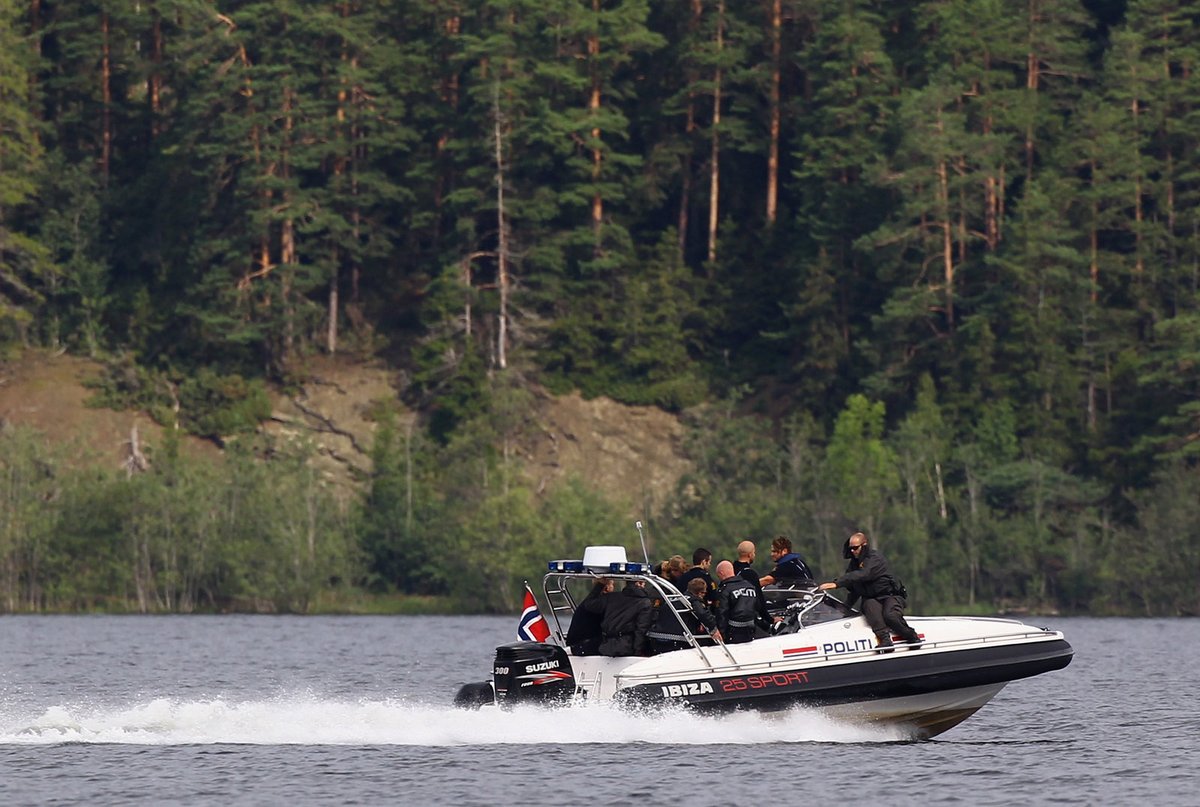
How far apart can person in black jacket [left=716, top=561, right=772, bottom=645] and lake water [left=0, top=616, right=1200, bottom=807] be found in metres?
1.03

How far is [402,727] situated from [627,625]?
344 cm

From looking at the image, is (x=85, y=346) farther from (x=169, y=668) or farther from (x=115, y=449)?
(x=169, y=668)

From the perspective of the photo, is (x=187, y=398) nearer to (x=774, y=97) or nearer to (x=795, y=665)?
(x=774, y=97)

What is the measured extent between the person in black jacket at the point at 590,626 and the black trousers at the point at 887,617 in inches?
124

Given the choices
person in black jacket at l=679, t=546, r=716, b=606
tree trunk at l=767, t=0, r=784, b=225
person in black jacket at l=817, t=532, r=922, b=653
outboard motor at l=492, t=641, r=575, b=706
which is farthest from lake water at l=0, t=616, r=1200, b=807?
tree trunk at l=767, t=0, r=784, b=225

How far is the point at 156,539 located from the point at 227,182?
767 inches

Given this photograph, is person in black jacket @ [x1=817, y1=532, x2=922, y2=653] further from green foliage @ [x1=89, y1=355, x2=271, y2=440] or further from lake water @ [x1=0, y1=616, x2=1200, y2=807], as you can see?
green foliage @ [x1=89, y1=355, x2=271, y2=440]

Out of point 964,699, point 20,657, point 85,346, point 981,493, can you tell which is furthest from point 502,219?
point 964,699

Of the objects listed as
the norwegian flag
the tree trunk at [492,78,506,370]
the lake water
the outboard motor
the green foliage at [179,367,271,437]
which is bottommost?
the lake water

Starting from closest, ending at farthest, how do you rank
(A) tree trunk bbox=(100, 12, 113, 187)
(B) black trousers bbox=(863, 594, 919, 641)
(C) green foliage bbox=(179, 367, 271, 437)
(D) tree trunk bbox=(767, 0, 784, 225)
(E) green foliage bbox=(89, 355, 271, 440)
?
1. (B) black trousers bbox=(863, 594, 919, 641)
2. (C) green foliage bbox=(179, 367, 271, 437)
3. (E) green foliage bbox=(89, 355, 271, 440)
4. (D) tree trunk bbox=(767, 0, 784, 225)
5. (A) tree trunk bbox=(100, 12, 113, 187)

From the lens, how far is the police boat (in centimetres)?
2655

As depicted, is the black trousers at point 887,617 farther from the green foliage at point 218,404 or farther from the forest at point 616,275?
the green foliage at point 218,404

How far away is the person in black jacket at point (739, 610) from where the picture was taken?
26750mm

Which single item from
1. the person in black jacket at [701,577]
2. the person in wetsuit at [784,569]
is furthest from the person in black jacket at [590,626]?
the person in wetsuit at [784,569]
